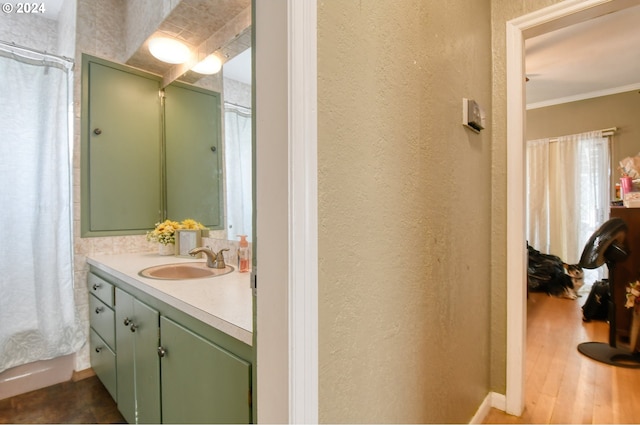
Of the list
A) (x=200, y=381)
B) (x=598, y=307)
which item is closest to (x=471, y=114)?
(x=200, y=381)

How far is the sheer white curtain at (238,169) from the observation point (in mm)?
1824

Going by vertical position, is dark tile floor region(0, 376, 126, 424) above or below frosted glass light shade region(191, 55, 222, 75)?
below

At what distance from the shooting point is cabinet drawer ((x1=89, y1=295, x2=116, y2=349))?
5.46ft

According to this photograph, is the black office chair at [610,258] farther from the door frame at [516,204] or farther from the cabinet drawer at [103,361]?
the cabinet drawer at [103,361]

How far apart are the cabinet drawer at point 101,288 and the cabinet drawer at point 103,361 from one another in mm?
267

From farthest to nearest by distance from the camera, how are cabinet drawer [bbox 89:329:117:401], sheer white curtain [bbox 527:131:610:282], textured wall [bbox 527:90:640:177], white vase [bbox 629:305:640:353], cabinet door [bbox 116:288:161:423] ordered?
1. sheer white curtain [bbox 527:131:610:282]
2. textured wall [bbox 527:90:640:177]
3. white vase [bbox 629:305:640:353]
4. cabinet drawer [bbox 89:329:117:401]
5. cabinet door [bbox 116:288:161:423]

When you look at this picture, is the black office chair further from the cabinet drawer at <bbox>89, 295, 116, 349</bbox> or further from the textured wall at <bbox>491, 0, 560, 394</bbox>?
the cabinet drawer at <bbox>89, 295, 116, 349</bbox>

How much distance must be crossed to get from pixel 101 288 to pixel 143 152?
3.55 feet

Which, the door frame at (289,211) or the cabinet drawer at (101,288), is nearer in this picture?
the door frame at (289,211)

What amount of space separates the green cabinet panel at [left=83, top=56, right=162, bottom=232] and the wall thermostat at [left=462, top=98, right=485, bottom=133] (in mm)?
2250

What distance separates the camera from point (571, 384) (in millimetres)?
1901
